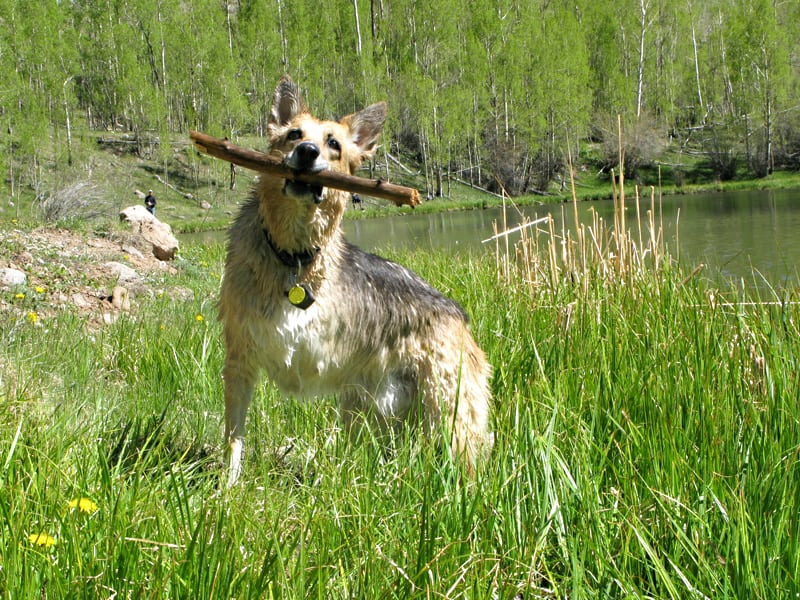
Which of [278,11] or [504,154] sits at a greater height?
[278,11]

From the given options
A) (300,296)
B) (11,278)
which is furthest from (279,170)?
(11,278)

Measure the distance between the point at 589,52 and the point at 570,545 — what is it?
6347 centimetres

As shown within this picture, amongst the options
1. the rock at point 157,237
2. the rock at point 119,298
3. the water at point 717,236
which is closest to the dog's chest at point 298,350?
the rock at point 119,298

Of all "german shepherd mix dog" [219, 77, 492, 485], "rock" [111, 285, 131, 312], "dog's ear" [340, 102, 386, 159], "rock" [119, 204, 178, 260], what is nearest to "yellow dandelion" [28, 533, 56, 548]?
"german shepherd mix dog" [219, 77, 492, 485]

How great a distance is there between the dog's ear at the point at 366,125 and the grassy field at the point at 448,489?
4.63 ft

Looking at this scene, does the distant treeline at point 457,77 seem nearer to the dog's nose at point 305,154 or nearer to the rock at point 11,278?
the rock at point 11,278

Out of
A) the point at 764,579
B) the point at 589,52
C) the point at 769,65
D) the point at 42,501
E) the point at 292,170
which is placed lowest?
the point at 764,579

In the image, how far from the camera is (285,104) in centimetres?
345

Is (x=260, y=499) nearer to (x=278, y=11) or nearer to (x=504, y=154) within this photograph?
(x=504, y=154)

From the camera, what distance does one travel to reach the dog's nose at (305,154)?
9.60ft

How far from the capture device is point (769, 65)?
5012 cm

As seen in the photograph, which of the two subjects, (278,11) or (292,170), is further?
(278,11)

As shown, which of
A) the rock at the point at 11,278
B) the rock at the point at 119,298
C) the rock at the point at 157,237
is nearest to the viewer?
the rock at the point at 11,278

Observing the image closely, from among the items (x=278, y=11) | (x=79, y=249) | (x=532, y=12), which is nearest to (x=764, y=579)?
(x=79, y=249)
